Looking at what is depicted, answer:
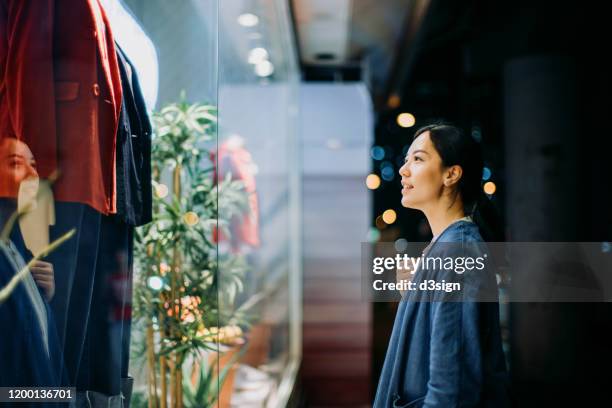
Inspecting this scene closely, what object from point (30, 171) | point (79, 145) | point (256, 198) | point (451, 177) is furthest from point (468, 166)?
point (256, 198)

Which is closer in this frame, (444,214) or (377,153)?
(444,214)

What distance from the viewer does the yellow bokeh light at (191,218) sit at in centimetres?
201

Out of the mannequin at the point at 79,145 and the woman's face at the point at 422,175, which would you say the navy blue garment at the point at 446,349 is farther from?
the mannequin at the point at 79,145

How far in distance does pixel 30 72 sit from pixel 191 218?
0.75 metres

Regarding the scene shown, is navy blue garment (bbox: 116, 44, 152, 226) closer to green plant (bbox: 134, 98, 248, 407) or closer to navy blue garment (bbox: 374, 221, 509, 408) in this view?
green plant (bbox: 134, 98, 248, 407)

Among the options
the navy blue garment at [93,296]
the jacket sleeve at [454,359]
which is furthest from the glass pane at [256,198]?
the jacket sleeve at [454,359]

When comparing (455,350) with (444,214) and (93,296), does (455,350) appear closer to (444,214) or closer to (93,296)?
(444,214)

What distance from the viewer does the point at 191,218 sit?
6.63ft

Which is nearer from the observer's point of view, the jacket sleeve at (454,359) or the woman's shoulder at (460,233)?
the jacket sleeve at (454,359)

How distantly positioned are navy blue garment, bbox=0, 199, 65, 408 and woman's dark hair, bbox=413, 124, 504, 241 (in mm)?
1265

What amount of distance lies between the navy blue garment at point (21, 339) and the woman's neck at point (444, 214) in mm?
1179

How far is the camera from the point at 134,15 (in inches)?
70.4

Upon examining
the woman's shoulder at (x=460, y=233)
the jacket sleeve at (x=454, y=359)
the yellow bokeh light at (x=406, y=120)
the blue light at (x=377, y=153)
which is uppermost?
the yellow bokeh light at (x=406, y=120)

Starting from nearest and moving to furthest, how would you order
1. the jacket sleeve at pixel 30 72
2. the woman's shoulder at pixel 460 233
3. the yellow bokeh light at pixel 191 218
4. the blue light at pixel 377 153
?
the jacket sleeve at pixel 30 72 → the woman's shoulder at pixel 460 233 → the yellow bokeh light at pixel 191 218 → the blue light at pixel 377 153
